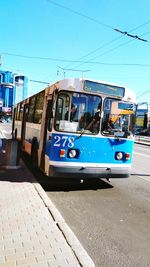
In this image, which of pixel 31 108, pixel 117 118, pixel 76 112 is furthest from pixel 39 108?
pixel 117 118

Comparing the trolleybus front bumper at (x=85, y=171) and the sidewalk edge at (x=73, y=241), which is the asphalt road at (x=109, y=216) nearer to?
the sidewalk edge at (x=73, y=241)

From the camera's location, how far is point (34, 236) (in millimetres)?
4715

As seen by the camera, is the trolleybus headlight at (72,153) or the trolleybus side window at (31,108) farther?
the trolleybus side window at (31,108)

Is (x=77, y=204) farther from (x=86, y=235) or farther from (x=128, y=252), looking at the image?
(x=128, y=252)

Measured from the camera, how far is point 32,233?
4.84 meters

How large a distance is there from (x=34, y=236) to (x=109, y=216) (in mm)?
2180

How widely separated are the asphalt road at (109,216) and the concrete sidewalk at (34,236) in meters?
0.37

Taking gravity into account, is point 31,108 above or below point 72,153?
above

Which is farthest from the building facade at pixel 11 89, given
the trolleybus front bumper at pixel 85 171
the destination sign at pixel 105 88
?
the trolleybus front bumper at pixel 85 171

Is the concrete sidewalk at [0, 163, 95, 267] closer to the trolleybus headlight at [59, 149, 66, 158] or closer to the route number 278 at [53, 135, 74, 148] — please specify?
the trolleybus headlight at [59, 149, 66, 158]

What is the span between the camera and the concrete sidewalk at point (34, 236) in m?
3.98

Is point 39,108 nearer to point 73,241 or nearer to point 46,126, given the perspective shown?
point 46,126

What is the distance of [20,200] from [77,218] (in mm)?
1232

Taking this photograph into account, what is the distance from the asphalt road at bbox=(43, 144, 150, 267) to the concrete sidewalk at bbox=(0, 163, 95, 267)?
374mm
